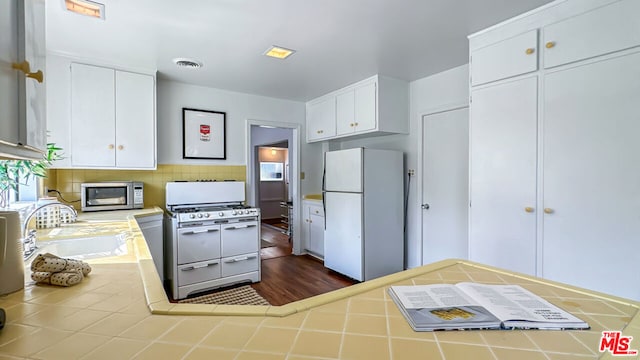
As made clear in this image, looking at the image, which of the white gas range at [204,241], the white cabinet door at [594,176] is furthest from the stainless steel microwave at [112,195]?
the white cabinet door at [594,176]

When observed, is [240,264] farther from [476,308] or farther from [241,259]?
[476,308]

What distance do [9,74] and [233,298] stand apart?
274 centimetres

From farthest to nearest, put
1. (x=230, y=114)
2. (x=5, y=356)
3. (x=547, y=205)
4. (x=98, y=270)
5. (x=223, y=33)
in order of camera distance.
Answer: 1. (x=230, y=114)
2. (x=223, y=33)
3. (x=547, y=205)
4. (x=98, y=270)
5. (x=5, y=356)

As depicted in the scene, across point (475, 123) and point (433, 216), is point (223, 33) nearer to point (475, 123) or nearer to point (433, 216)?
point (475, 123)

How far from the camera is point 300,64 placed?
2994 millimetres

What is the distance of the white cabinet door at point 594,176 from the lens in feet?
5.32

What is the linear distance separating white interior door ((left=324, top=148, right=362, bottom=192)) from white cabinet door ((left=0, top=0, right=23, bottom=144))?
9.49 ft

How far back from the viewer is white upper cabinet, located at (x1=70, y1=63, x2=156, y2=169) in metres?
2.78

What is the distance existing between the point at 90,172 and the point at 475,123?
3.73 metres

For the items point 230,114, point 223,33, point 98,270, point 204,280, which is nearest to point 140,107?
point 230,114

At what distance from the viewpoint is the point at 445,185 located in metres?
3.26

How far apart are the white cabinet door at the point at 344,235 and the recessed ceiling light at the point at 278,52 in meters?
1.65

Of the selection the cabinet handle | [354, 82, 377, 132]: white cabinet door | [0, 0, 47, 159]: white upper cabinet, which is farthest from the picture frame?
the cabinet handle

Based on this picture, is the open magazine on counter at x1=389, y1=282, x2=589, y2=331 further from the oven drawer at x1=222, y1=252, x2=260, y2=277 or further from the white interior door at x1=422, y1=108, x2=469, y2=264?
the oven drawer at x1=222, y1=252, x2=260, y2=277
